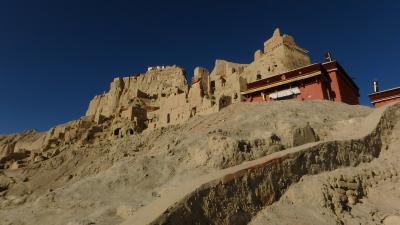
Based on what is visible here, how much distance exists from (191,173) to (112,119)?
1482 inches

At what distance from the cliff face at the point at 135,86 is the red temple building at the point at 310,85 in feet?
89.8

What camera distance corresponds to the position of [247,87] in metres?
35.4

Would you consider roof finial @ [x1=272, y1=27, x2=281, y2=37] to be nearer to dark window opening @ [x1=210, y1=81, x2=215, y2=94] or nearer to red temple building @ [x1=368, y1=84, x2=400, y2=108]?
dark window opening @ [x1=210, y1=81, x2=215, y2=94]

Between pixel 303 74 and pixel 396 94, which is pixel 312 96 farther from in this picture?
pixel 396 94

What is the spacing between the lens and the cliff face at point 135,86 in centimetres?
6199

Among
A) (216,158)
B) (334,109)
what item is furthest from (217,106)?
(216,158)

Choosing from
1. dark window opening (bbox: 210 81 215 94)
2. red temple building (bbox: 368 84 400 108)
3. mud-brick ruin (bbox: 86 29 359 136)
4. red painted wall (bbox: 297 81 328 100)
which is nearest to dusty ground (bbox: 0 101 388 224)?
red painted wall (bbox: 297 81 328 100)

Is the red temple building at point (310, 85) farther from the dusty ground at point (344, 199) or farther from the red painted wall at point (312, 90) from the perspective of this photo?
the dusty ground at point (344, 199)

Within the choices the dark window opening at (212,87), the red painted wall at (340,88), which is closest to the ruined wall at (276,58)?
the dark window opening at (212,87)

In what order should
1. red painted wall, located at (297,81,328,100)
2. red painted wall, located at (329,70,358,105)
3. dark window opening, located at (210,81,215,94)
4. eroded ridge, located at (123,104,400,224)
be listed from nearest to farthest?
eroded ridge, located at (123,104,400,224) < red painted wall, located at (297,81,328,100) < red painted wall, located at (329,70,358,105) < dark window opening, located at (210,81,215,94)

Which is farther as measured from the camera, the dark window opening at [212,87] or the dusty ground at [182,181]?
the dark window opening at [212,87]

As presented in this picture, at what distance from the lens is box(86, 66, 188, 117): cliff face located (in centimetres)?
6199

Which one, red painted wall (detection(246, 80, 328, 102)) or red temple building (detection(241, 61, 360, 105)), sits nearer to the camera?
red painted wall (detection(246, 80, 328, 102))

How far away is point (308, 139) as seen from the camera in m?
14.9
